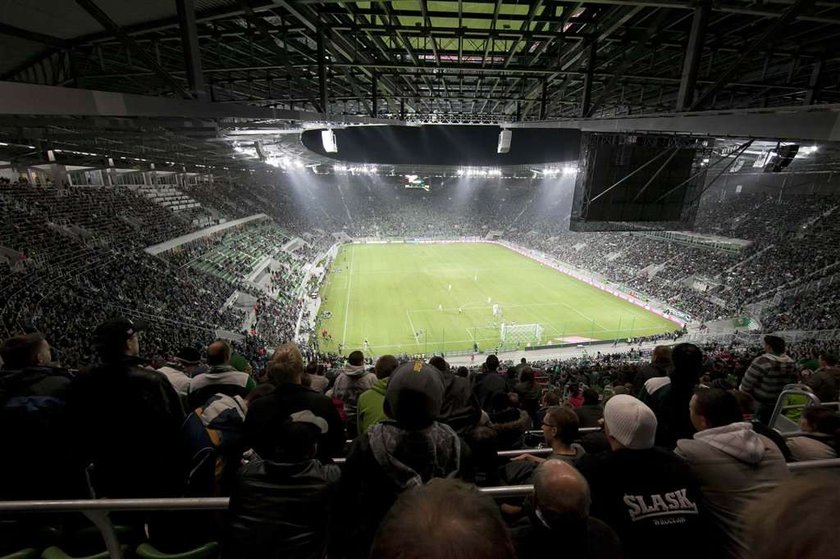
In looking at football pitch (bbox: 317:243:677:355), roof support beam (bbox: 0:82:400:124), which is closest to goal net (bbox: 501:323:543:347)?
football pitch (bbox: 317:243:677:355)

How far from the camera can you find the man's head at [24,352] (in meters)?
2.79

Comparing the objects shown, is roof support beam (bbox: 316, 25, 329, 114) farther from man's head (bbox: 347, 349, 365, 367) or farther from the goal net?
the goal net

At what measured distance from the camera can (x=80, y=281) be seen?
53.7ft

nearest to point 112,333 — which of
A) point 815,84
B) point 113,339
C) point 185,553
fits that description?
point 113,339

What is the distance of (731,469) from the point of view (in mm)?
2342

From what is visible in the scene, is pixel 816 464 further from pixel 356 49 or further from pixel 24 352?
pixel 356 49

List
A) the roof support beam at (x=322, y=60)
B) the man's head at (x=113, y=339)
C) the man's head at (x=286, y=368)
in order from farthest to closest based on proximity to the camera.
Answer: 1. the roof support beam at (x=322, y=60)
2. the man's head at (x=286, y=368)
3. the man's head at (x=113, y=339)

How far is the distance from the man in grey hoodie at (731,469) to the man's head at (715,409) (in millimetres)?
104

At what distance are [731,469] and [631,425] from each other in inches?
29.8

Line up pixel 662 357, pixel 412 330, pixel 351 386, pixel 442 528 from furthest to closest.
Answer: pixel 412 330
pixel 662 357
pixel 351 386
pixel 442 528

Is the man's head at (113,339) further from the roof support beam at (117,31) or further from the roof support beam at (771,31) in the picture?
the roof support beam at (771,31)

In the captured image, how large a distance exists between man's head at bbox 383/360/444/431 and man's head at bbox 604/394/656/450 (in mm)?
1107

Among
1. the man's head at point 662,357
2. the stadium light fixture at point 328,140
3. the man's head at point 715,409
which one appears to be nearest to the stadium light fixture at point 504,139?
the stadium light fixture at point 328,140

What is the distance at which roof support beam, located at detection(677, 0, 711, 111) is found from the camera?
16.2 ft
